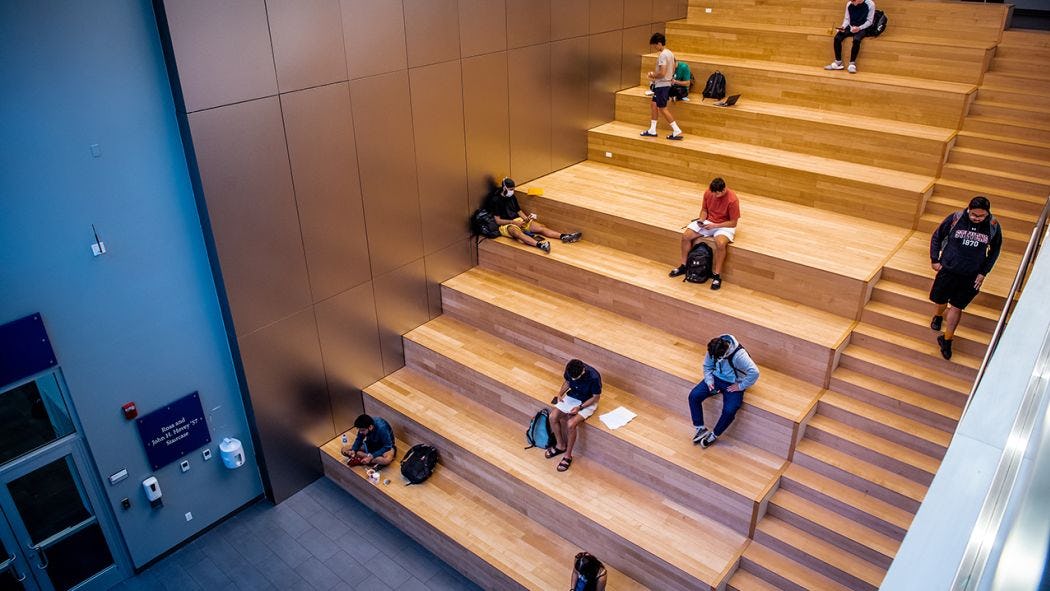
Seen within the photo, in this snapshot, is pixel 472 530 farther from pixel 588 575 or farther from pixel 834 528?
pixel 834 528

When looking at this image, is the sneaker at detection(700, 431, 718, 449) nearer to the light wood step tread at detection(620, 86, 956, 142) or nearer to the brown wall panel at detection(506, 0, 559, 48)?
the light wood step tread at detection(620, 86, 956, 142)

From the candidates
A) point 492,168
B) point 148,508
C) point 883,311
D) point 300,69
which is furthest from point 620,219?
point 148,508

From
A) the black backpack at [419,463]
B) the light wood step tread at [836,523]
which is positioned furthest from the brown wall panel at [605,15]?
the light wood step tread at [836,523]

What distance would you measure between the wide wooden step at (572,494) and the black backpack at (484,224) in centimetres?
197

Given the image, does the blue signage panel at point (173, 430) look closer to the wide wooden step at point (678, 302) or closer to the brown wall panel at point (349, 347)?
the brown wall panel at point (349, 347)

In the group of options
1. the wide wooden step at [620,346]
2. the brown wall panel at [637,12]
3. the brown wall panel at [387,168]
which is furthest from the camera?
the brown wall panel at [637,12]

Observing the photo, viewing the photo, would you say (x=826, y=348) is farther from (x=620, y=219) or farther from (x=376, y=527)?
(x=376, y=527)

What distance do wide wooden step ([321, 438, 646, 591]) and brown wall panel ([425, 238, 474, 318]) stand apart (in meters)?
2.13

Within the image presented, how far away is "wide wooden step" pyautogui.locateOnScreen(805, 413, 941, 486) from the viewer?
6.01 m

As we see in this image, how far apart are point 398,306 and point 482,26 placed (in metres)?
3.32

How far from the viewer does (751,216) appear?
8328 mm

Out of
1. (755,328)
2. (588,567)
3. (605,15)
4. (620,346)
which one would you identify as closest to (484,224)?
(620,346)

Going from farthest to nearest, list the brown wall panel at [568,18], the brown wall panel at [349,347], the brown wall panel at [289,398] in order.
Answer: the brown wall panel at [568,18]
the brown wall panel at [349,347]
the brown wall panel at [289,398]

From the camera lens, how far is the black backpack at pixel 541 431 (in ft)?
23.1
